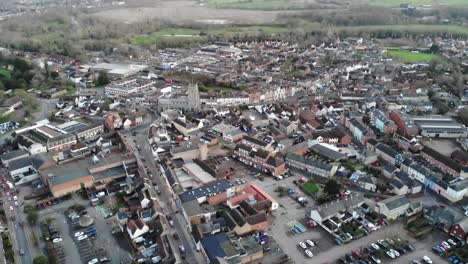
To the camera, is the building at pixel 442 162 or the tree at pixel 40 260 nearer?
the tree at pixel 40 260

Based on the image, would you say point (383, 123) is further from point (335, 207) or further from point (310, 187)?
point (335, 207)

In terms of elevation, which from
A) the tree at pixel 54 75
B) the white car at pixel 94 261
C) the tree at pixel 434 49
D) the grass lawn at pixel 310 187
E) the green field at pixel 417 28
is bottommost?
the white car at pixel 94 261

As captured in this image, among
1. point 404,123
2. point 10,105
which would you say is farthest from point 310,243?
point 10,105

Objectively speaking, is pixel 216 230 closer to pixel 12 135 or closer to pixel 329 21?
pixel 12 135

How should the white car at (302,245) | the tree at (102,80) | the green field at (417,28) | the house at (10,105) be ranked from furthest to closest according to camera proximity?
1. the green field at (417,28)
2. the tree at (102,80)
3. the house at (10,105)
4. the white car at (302,245)

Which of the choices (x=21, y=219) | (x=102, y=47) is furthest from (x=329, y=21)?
(x=21, y=219)

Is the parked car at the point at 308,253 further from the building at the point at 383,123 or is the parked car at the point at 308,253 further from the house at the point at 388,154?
the building at the point at 383,123

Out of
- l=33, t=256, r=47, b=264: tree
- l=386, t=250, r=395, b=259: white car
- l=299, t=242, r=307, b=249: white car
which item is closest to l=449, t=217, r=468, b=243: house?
l=386, t=250, r=395, b=259: white car

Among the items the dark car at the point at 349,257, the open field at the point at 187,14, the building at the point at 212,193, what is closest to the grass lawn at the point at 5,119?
the building at the point at 212,193
